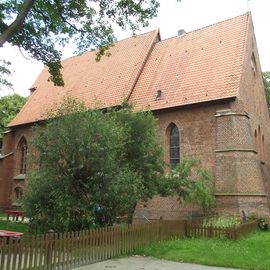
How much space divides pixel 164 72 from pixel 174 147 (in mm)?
5311

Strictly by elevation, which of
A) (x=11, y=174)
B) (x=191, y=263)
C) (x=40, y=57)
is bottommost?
(x=191, y=263)

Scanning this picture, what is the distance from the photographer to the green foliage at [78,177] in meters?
12.2

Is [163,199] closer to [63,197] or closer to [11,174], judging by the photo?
[63,197]

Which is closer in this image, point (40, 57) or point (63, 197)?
point (63, 197)

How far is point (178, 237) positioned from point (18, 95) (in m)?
31.8

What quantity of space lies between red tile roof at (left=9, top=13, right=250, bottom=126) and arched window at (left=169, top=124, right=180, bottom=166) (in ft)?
4.88

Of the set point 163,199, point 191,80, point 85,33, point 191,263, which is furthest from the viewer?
point 191,80

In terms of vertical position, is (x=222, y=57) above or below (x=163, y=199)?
above

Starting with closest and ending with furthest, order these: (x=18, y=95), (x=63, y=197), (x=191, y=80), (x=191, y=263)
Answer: (x=191, y=263)
(x=63, y=197)
(x=191, y=80)
(x=18, y=95)

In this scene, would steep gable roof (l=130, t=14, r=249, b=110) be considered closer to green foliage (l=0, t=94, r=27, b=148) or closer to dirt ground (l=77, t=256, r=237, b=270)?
dirt ground (l=77, t=256, r=237, b=270)

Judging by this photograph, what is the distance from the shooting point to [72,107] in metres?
14.0

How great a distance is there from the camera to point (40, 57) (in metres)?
13.6

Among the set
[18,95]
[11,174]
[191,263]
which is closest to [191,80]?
[191,263]

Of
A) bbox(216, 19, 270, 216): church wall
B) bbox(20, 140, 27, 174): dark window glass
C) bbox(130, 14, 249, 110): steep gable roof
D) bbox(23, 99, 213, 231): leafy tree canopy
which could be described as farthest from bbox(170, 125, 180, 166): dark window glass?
bbox(20, 140, 27, 174): dark window glass
